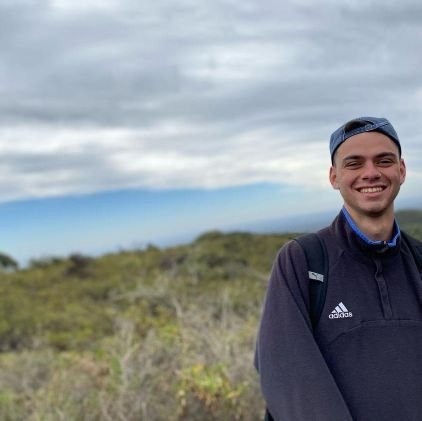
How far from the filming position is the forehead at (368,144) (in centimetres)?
246

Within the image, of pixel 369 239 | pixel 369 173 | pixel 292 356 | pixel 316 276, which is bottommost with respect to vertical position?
pixel 292 356

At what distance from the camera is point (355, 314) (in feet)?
7.64

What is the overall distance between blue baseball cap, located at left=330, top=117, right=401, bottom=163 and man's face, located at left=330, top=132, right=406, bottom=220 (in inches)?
0.6

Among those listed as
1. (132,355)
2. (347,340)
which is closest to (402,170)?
(347,340)

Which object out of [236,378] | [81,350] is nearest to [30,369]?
[81,350]

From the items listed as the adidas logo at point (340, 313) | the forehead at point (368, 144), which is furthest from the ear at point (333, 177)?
the adidas logo at point (340, 313)

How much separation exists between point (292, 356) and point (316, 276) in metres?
0.32

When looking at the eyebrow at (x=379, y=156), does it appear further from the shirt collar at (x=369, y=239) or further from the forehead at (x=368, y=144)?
the shirt collar at (x=369, y=239)

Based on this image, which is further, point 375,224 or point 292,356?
point 375,224

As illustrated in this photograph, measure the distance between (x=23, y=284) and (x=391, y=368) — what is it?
14609 millimetres

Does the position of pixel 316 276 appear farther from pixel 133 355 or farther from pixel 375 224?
pixel 133 355

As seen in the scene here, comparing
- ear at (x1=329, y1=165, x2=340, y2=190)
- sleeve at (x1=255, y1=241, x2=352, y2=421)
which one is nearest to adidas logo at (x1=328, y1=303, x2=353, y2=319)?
sleeve at (x1=255, y1=241, x2=352, y2=421)

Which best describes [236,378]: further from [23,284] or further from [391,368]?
[23,284]

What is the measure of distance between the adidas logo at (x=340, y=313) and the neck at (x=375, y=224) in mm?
335
